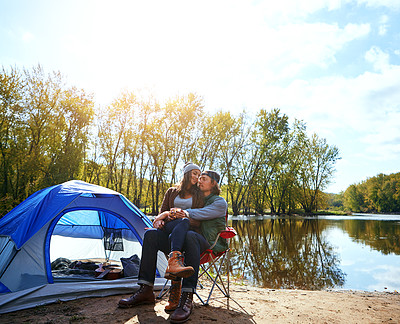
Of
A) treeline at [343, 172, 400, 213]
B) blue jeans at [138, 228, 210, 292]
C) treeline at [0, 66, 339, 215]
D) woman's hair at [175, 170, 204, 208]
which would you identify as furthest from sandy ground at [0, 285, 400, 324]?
treeline at [343, 172, 400, 213]

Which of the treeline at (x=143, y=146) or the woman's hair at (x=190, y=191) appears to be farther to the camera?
the treeline at (x=143, y=146)

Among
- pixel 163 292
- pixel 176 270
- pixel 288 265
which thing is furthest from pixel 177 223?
pixel 288 265

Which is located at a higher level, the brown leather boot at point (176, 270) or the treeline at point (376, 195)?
the treeline at point (376, 195)

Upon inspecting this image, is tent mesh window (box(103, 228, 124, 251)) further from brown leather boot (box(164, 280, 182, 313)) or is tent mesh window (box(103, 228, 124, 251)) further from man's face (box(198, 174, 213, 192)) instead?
brown leather boot (box(164, 280, 182, 313))

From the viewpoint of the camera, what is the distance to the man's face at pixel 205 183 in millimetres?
2875

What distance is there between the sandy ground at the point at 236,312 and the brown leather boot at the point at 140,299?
0.13ft

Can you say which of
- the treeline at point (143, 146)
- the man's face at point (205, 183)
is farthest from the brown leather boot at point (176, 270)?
the treeline at point (143, 146)

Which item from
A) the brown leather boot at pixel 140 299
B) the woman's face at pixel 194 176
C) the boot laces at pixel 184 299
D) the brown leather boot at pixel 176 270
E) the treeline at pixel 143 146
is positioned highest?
the treeline at pixel 143 146

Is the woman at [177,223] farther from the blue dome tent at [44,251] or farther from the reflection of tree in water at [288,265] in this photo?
the reflection of tree in water at [288,265]

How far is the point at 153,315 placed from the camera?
2.21m

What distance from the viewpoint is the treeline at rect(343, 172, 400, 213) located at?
48.3 meters

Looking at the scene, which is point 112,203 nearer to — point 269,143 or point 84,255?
point 84,255

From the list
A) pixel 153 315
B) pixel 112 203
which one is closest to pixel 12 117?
pixel 112 203

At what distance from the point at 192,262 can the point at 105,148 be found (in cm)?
1831
